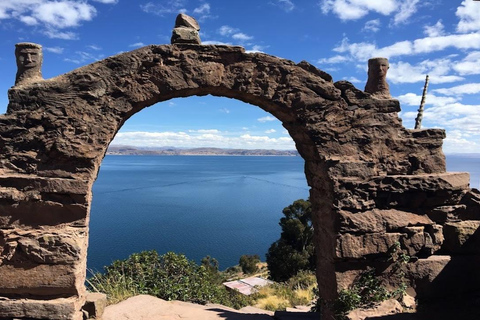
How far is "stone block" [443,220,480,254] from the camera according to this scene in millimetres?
4895

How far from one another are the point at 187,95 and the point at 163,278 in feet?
16.1

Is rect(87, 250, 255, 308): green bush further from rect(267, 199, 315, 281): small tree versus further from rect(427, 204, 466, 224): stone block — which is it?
rect(267, 199, 315, 281): small tree

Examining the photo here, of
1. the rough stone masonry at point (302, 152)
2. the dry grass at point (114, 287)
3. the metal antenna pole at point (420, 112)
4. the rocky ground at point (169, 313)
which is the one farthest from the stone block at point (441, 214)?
the dry grass at point (114, 287)

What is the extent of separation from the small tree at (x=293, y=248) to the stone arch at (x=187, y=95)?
42.4ft

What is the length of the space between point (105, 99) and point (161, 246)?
86.2 ft

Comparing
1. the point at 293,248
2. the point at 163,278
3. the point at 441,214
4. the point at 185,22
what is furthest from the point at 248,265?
the point at 185,22

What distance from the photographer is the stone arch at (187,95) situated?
4301 mm

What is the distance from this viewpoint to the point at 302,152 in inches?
214

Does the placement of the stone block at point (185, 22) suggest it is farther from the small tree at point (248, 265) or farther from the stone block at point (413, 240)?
the small tree at point (248, 265)

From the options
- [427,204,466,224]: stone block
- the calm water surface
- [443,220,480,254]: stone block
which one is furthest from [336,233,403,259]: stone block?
the calm water surface

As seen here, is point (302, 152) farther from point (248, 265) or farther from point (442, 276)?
point (248, 265)

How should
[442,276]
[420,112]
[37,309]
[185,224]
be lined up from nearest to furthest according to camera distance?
[37,309]
[442,276]
[420,112]
[185,224]

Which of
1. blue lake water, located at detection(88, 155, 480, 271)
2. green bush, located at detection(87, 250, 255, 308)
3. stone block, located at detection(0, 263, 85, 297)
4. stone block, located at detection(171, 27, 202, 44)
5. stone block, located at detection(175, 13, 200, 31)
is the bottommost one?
blue lake water, located at detection(88, 155, 480, 271)

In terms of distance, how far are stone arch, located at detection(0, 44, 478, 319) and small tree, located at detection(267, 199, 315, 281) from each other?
509 inches
